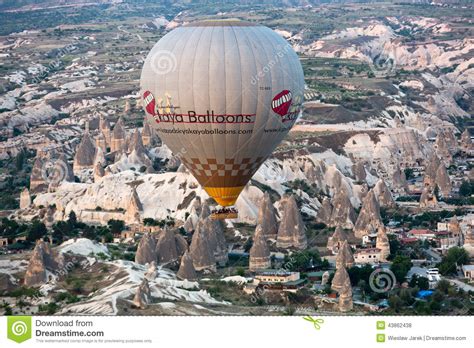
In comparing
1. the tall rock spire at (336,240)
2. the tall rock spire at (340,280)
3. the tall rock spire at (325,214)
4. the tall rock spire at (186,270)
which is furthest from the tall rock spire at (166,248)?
the tall rock spire at (325,214)

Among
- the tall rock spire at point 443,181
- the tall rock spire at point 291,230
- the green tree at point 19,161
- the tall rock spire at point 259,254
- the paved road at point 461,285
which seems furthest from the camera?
the green tree at point 19,161

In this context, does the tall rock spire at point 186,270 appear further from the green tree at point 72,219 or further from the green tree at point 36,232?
the green tree at point 72,219

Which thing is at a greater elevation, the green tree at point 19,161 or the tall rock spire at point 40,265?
the tall rock spire at point 40,265

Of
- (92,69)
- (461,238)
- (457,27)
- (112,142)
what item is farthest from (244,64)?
(457,27)

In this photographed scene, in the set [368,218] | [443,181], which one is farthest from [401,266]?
[443,181]

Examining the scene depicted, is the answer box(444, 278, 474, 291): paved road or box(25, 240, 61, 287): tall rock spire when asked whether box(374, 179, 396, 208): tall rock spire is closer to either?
box(444, 278, 474, 291): paved road

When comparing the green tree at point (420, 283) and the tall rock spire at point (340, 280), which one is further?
the green tree at point (420, 283)

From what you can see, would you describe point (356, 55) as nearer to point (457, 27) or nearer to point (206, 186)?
point (457, 27)
